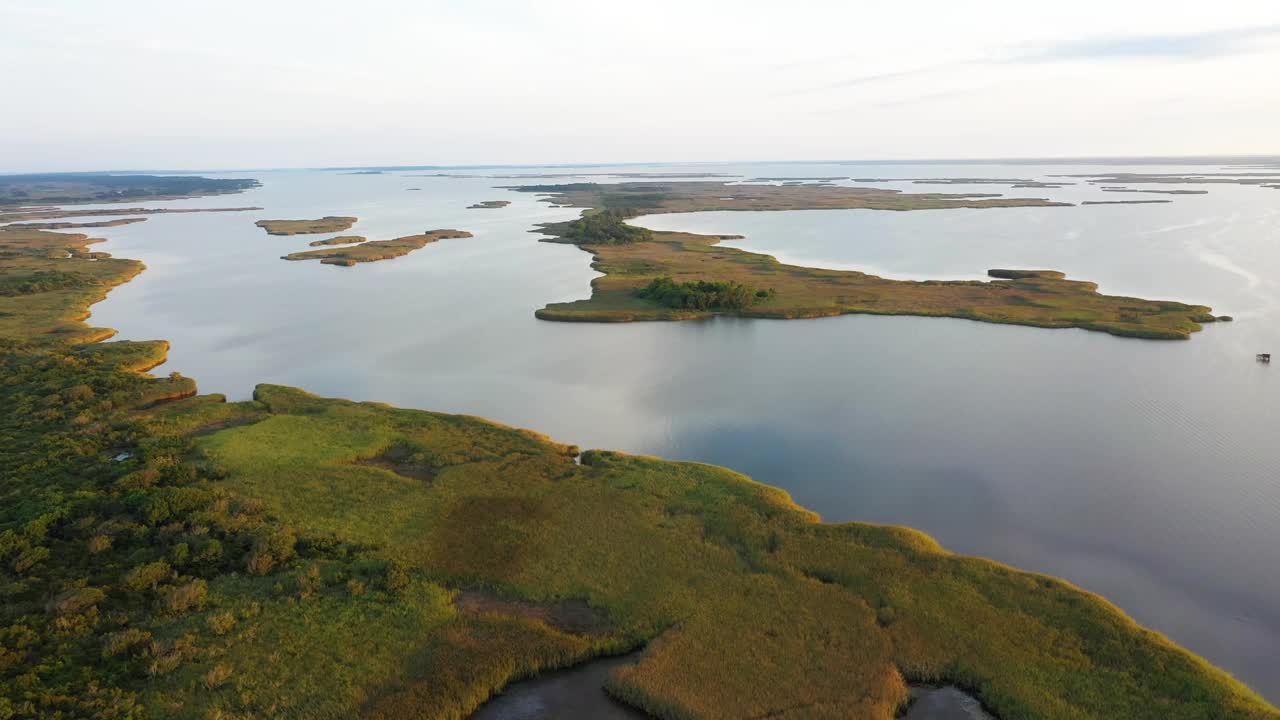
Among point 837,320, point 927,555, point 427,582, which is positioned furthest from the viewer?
point 837,320

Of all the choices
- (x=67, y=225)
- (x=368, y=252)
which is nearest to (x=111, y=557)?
(x=368, y=252)

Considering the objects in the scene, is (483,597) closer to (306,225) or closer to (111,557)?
(111,557)

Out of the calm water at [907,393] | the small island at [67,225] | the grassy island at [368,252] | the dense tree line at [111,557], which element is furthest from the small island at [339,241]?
the dense tree line at [111,557]

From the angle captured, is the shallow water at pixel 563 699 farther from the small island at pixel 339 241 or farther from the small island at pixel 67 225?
the small island at pixel 67 225

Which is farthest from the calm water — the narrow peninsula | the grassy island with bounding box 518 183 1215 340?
the narrow peninsula

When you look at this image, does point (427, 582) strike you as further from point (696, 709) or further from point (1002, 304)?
point (1002, 304)

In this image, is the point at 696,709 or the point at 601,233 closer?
the point at 696,709

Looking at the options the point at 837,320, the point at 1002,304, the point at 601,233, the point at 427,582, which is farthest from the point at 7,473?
the point at 601,233
